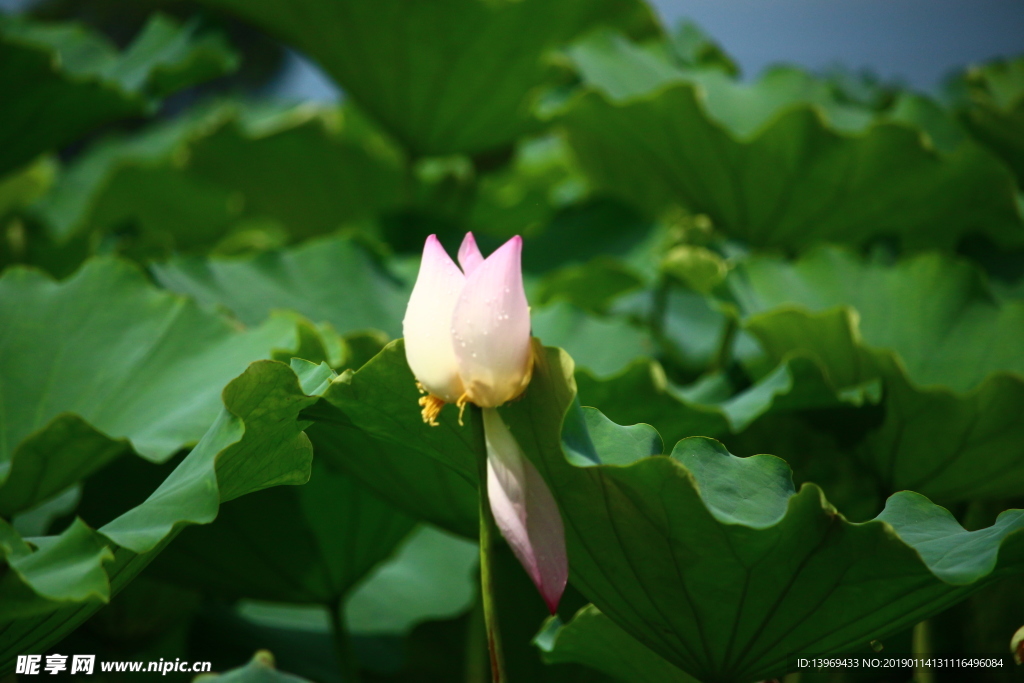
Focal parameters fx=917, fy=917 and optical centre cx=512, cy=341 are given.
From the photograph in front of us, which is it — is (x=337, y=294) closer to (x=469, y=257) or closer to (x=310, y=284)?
(x=310, y=284)

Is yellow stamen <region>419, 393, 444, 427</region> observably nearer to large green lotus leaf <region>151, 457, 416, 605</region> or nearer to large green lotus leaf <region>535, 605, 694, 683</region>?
large green lotus leaf <region>535, 605, 694, 683</region>

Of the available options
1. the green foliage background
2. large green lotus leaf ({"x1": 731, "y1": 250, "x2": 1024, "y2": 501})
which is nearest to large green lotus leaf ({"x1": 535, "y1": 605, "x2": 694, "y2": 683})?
the green foliage background

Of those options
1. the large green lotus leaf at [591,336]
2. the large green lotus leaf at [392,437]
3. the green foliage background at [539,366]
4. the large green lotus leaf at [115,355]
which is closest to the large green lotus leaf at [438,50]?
the green foliage background at [539,366]

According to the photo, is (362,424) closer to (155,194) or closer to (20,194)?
(155,194)

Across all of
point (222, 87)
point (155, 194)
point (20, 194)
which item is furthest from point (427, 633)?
point (222, 87)

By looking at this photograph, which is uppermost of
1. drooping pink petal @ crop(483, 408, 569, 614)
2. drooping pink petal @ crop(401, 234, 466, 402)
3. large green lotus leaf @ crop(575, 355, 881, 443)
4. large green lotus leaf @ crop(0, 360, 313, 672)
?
drooping pink petal @ crop(401, 234, 466, 402)

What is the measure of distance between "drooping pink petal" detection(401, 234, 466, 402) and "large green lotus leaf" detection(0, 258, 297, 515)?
343mm

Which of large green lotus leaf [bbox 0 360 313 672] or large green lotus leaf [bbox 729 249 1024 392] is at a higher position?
large green lotus leaf [bbox 0 360 313 672]

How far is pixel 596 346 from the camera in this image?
42.7 inches

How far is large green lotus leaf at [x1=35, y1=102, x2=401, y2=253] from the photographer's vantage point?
5.58ft

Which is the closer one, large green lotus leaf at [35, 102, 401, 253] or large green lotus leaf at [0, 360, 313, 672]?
large green lotus leaf at [0, 360, 313, 672]

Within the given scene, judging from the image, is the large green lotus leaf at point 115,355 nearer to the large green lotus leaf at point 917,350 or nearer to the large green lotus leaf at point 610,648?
the large green lotus leaf at point 610,648

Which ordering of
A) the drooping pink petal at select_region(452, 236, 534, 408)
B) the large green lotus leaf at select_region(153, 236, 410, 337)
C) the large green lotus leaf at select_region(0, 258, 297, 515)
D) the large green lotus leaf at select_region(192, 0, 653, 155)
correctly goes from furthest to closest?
the large green lotus leaf at select_region(192, 0, 653, 155) < the large green lotus leaf at select_region(153, 236, 410, 337) < the large green lotus leaf at select_region(0, 258, 297, 515) < the drooping pink petal at select_region(452, 236, 534, 408)

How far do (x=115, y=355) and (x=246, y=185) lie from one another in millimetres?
995
